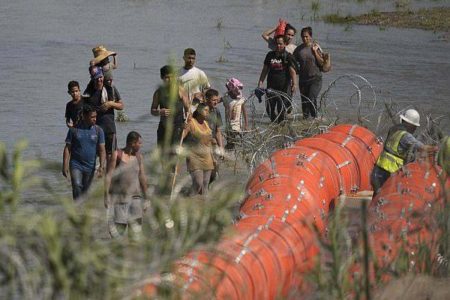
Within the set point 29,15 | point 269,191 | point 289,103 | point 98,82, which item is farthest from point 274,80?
point 29,15

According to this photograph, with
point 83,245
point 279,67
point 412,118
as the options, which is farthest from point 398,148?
point 83,245

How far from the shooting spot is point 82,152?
42.2 ft

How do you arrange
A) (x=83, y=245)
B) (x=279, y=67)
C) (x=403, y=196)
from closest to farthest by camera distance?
(x=83, y=245) < (x=403, y=196) < (x=279, y=67)

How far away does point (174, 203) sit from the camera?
17.1 ft

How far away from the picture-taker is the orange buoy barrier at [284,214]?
8.77 metres

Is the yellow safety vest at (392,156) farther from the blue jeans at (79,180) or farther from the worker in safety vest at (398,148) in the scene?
the blue jeans at (79,180)

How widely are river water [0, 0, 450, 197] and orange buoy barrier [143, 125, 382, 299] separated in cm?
366

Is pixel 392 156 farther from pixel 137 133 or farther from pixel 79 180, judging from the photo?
pixel 79 180

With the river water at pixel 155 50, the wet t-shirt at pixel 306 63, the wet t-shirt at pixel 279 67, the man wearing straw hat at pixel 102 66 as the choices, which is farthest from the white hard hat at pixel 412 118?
the wet t-shirt at pixel 306 63

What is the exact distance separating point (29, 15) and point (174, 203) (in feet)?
112

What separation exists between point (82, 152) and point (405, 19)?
90.4ft

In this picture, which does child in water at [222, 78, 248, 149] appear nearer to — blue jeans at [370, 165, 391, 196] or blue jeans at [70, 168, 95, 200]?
blue jeans at [370, 165, 391, 196]

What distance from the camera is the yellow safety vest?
1297 centimetres

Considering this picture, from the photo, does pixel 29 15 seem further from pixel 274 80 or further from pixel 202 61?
pixel 274 80
